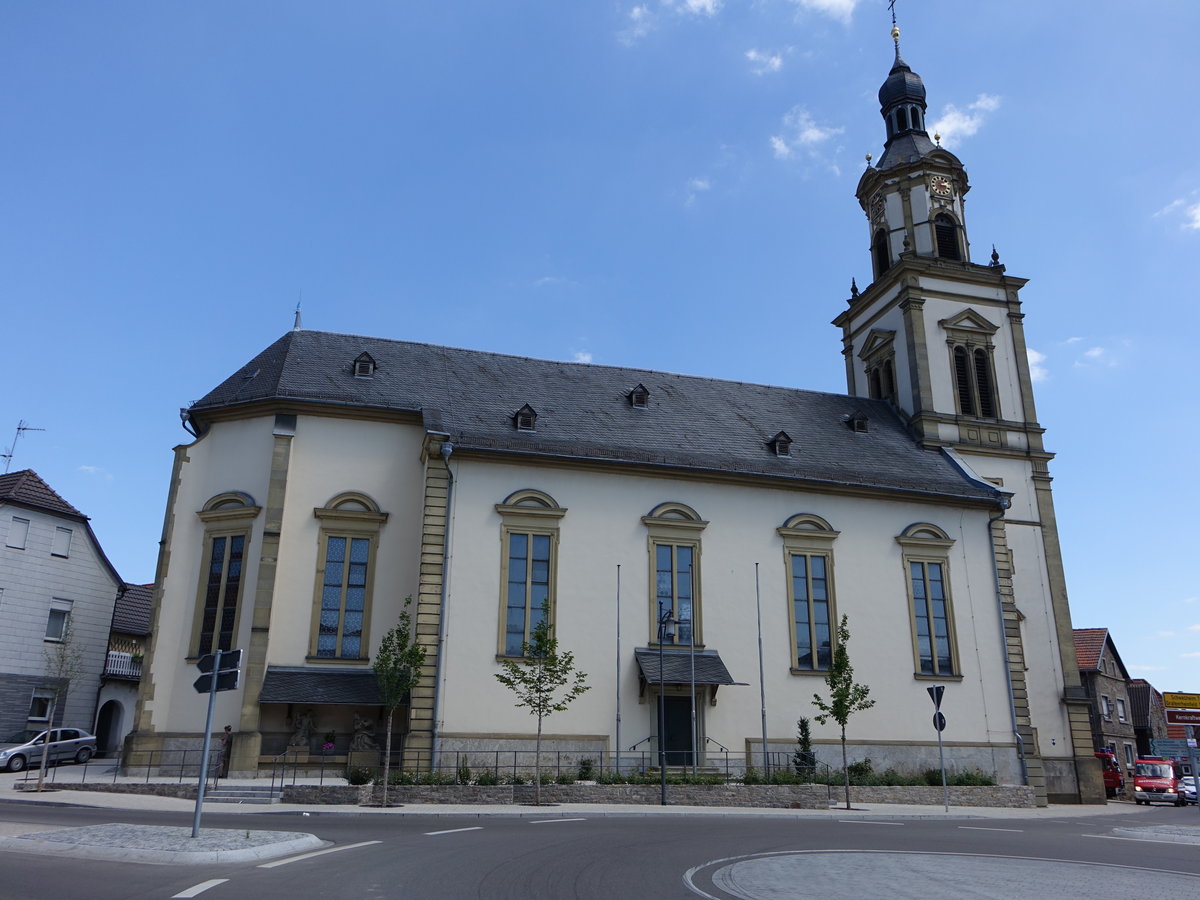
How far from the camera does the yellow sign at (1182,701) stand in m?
20.4

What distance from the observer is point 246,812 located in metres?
17.0

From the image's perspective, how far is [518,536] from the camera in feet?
87.5

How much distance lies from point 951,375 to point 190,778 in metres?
29.9

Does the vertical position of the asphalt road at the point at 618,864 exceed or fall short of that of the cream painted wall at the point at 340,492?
it falls short

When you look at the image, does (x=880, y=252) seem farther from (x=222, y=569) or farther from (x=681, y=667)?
(x=222, y=569)

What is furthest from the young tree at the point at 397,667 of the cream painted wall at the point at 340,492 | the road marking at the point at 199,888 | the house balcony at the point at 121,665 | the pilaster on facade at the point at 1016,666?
the pilaster on facade at the point at 1016,666

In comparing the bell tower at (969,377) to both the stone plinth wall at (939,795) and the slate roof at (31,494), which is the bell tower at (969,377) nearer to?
the stone plinth wall at (939,795)

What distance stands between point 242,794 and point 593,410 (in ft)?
52.1

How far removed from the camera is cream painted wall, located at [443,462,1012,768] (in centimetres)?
2548

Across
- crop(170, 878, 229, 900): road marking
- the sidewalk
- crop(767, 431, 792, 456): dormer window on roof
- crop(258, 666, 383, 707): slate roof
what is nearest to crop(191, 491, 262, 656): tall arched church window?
crop(258, 666, 383, 707): slate roof

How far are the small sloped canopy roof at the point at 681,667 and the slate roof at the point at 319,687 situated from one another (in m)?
7.40

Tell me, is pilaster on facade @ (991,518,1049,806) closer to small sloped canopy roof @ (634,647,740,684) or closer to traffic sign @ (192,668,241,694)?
small sloped canopy roof @ (634,647,740,684)

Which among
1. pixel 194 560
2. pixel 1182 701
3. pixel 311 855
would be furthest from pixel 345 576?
pixel 1182 701

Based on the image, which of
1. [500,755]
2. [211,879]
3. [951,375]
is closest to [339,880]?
[211,879]
